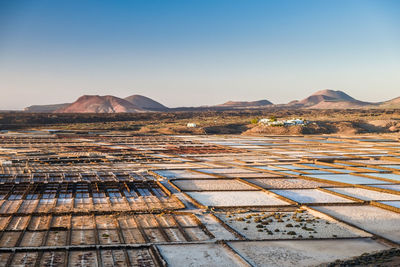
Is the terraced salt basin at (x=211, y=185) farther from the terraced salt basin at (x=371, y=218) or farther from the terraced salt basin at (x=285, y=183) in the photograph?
the terraced salt basin at (x=371, y=218)

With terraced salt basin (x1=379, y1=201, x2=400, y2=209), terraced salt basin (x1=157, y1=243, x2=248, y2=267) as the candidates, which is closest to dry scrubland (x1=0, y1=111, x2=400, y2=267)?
terraced salt basin (x1=157, y1=243, x2=248, y2=267)

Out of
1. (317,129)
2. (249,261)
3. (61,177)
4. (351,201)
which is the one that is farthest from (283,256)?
(317,129)

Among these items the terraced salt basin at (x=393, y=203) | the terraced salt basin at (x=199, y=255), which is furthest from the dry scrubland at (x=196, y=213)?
the terraced salt basin at (x=393, y=203)

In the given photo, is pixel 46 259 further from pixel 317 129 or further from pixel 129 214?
pixel 317 129

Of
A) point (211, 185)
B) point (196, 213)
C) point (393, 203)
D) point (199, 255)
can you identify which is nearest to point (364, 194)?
point (393, 203)

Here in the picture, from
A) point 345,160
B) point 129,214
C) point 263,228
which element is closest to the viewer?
point 263,228

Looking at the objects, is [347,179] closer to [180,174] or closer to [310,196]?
[310,196]
